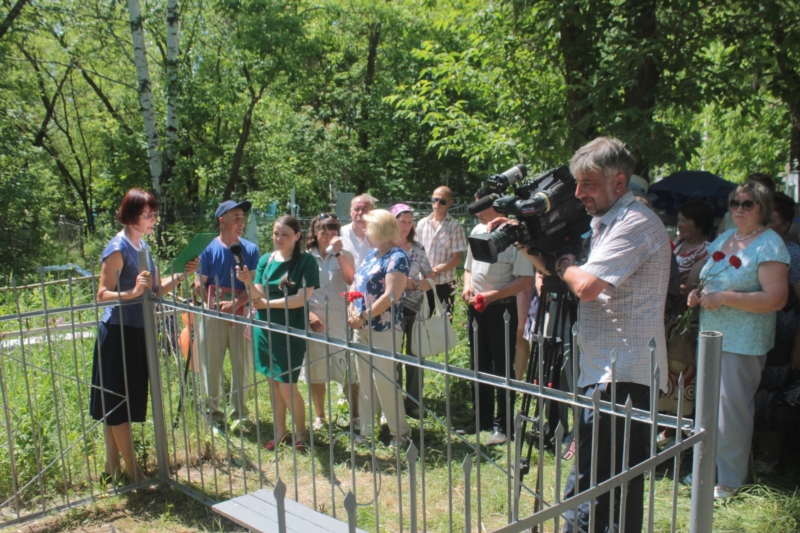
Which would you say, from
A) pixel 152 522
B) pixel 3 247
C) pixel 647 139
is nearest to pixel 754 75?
pixel 647 139

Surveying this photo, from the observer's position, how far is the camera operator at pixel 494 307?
4.53 meters

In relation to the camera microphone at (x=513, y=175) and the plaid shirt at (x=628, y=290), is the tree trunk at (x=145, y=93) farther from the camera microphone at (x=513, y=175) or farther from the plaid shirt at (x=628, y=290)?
the plaid shirt at (x=628, y=290)

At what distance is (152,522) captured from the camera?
3.48 metres

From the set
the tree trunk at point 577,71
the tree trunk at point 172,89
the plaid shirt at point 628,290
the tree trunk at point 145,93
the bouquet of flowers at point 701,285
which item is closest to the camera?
the plaid shirt at point 628,290

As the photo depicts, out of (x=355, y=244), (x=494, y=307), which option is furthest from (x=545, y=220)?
(x=355, y=244)

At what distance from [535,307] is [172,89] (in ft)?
33.2

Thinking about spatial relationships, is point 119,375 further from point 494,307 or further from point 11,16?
point 11,16

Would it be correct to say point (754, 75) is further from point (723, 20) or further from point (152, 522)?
point (152, 522)

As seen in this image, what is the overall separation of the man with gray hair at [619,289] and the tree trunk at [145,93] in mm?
11028

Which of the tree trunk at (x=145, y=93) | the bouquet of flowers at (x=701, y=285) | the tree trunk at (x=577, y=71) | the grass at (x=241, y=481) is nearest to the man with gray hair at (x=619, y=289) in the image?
the grass at (x=241, y=481)

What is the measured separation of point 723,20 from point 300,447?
4779 mm

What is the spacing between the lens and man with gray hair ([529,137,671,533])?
2.43 metres

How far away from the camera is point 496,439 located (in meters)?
4.53

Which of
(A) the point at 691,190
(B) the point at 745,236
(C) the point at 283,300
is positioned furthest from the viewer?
(A) the point at 691,190
